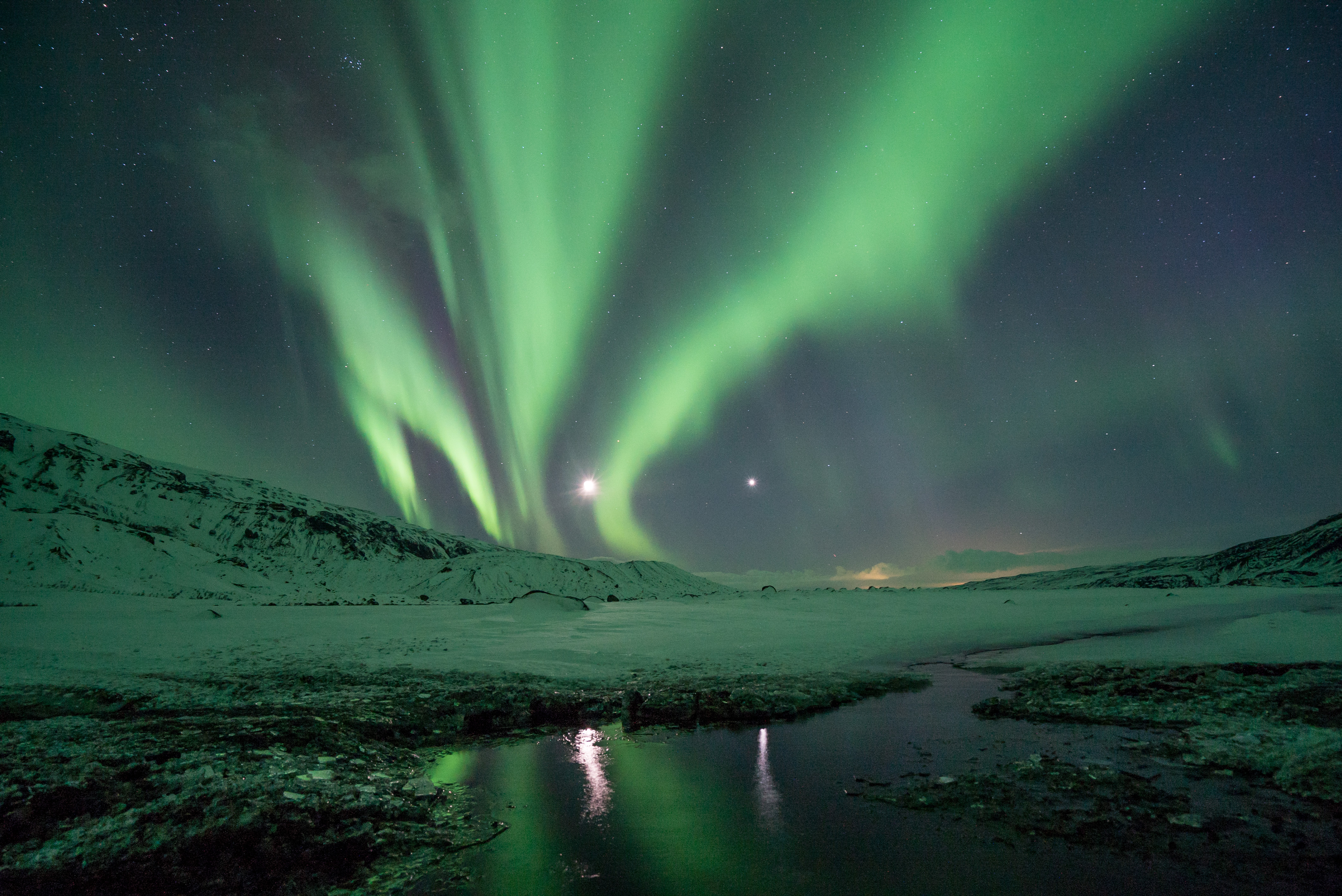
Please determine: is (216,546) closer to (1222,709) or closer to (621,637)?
(621,637)

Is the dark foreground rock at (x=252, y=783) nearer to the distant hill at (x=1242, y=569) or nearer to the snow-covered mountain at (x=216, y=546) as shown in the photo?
the snow-covered mountain at (x=216, y=546)

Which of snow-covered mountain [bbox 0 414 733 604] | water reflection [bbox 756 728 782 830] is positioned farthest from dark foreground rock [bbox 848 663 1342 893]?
snow-covered mountain [bbox 0 414 733 604]

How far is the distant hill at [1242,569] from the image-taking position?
9394cm

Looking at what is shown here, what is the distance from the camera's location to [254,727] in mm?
7348

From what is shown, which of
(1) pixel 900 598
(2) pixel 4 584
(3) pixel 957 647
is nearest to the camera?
(3) pixel 957 647

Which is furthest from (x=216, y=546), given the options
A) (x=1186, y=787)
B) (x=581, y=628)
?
(x=1186, y=787)

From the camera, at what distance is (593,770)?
7.08 metres

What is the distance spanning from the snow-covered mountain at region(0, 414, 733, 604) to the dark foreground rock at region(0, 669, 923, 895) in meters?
79.2

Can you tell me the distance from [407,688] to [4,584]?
74.6 meters

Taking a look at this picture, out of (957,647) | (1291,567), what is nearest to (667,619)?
(957,647)

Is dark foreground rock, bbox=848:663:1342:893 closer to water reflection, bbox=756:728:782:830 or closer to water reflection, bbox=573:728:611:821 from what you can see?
water reflection, bbox=756:728:782:830

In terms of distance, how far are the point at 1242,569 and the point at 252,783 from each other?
170105 millimetres

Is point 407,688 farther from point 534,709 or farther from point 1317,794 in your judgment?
point 1317,794

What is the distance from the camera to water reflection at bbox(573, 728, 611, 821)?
226 inches
